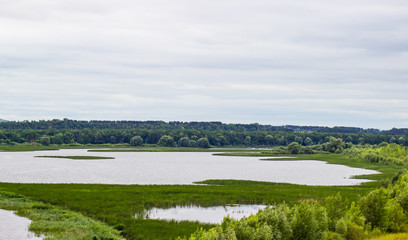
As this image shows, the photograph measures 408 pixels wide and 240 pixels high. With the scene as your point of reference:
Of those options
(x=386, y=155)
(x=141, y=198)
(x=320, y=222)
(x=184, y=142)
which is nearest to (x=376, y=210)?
(x=320, y=222)

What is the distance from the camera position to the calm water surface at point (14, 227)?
A: 1125 inches

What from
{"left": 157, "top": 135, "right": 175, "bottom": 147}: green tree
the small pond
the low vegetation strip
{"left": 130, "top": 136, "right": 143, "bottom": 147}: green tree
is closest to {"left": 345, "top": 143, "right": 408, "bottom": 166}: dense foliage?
the small pond

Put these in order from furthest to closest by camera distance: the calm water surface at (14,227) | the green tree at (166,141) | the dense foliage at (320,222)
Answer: the green tree at (166,141) → the calm water surface at (14,227) → the dense foliage at (320,222)

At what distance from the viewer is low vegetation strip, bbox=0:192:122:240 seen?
29.1 m

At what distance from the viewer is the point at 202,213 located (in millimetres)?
39406

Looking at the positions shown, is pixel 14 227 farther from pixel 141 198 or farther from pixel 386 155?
pixel 386 155

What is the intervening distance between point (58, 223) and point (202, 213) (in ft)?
43.4

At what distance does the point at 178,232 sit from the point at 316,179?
49.1 metres

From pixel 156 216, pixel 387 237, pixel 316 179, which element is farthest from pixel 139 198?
pixel 316 179

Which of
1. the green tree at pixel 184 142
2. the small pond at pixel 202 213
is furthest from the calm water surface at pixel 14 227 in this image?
the green tree at pixel 184 142

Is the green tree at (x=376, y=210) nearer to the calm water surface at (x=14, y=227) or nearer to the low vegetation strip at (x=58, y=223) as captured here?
the low vegetation strip at (x=58, y=223)

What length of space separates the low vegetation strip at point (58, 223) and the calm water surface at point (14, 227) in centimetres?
58

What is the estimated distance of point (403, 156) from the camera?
116m

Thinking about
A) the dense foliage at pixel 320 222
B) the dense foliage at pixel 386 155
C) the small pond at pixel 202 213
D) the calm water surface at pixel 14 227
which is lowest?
the calm water surface at pixel 14 227
